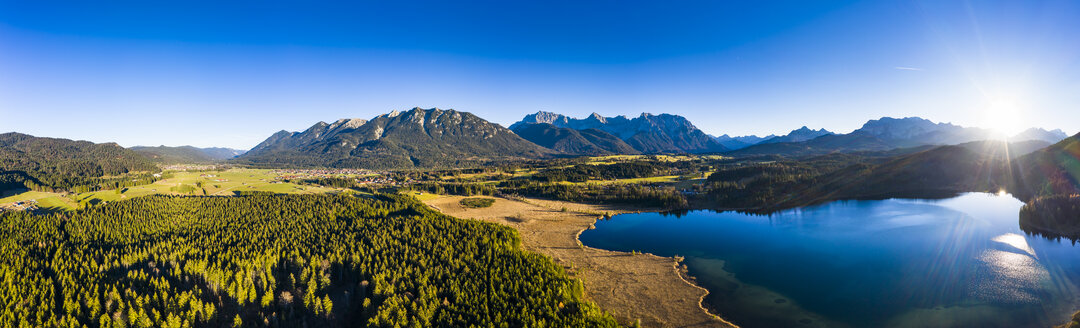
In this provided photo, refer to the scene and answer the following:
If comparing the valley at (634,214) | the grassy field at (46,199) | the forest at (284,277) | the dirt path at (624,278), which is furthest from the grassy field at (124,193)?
the dirt path at (624,278)

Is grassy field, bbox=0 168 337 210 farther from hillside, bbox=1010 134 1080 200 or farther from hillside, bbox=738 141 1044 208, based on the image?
hillside, bbox=1010 134 1080 200

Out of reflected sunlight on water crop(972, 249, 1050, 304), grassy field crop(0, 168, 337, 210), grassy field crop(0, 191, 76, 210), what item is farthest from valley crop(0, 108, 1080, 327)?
reflected sunlight on water crop(972, 249, 1050, 304)

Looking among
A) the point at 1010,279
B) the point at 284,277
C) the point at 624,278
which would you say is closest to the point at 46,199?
the point at 284,277

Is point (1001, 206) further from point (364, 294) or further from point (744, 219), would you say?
point (364, 294)

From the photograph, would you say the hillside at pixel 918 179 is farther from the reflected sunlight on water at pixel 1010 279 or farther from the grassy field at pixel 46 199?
the grassy field at pixel 46 199

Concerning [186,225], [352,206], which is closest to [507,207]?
[352,206]

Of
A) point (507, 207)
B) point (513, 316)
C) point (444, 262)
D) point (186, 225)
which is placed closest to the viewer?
point (513, 316)
